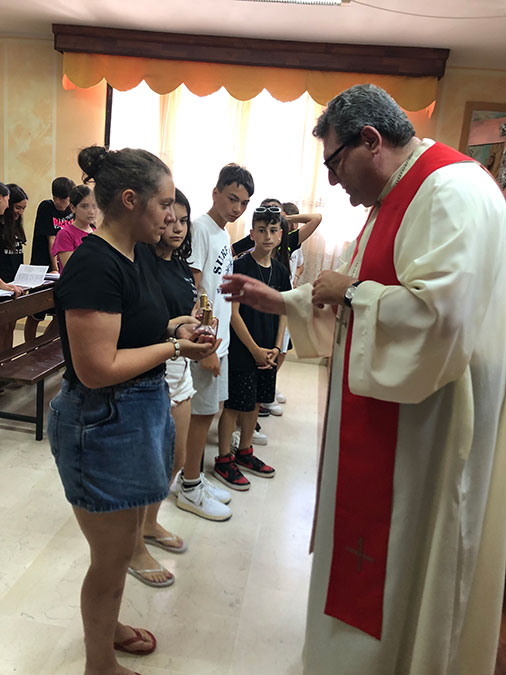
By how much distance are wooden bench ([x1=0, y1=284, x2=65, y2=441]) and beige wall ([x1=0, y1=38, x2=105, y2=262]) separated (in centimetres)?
225

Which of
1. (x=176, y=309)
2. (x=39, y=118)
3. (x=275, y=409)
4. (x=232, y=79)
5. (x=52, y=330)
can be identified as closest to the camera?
(x=176, y=309)

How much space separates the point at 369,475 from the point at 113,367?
681 mm

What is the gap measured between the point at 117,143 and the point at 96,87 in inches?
21.2

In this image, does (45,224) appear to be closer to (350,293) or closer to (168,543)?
(168,543)

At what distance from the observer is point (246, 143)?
4863 mm

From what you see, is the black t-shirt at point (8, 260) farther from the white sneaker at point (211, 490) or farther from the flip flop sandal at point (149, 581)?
the flip flop sandal at point (149, 581)

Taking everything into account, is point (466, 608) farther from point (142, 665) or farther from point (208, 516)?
point (208, 516)

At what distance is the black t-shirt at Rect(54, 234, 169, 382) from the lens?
3.57 feet

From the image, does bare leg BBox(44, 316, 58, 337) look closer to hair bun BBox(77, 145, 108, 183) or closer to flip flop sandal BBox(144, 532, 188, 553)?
flip flop sandal BBox(144, 532, 188, 553)

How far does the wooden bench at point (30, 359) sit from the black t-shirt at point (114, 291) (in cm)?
184

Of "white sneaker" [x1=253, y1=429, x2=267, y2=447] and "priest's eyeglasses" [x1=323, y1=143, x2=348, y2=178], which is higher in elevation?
"priest's eyeglasses" [x1=323, y1=143, x2=348, y2=178]

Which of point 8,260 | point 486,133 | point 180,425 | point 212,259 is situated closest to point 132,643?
point 180,425

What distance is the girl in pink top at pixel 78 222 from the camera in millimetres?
3309

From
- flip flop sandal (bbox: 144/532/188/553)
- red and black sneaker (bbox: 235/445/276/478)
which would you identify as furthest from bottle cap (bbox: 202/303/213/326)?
red and black sneaker (bbox: 235/445/276/478)
